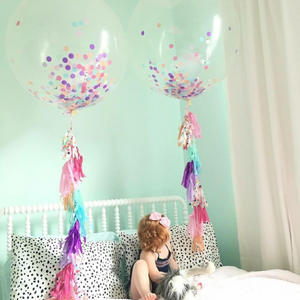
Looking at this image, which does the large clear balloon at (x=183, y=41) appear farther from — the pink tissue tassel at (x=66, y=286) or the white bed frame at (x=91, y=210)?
the pink tissue tassel at (x=66, y=286)

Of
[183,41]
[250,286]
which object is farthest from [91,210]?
[183,41]

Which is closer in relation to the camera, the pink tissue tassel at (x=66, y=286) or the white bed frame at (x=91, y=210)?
the pink tissue tassel at (x=66, y=286)

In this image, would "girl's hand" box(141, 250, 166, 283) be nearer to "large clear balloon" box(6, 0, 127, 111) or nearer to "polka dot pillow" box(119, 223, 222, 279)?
"polka dot pillow" box(119, 223, 222, 279)

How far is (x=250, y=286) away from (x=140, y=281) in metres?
0.50

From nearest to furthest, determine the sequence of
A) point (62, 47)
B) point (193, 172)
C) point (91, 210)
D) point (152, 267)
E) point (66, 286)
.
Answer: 1. point (62, 47)
2. point (66, 286)
3. point (152, 267)
4. point (193, 172)
5. point (91, 210)

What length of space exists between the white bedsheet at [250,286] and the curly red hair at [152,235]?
286mm

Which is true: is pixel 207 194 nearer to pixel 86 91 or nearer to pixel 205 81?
pixel 205 81

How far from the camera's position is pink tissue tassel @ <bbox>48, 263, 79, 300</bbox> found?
5.03 feet

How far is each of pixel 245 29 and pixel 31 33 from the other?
4.23ft

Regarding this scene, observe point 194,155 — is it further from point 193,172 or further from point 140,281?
point 140,281

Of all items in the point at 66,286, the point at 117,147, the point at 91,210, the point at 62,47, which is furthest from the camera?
the point at 117,147

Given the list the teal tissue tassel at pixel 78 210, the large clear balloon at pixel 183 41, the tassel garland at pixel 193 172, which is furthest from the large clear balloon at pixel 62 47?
the tassel garland at pixel 193 172

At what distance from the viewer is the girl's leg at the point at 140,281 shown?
1631 millimetres

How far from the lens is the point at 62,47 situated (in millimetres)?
1397
